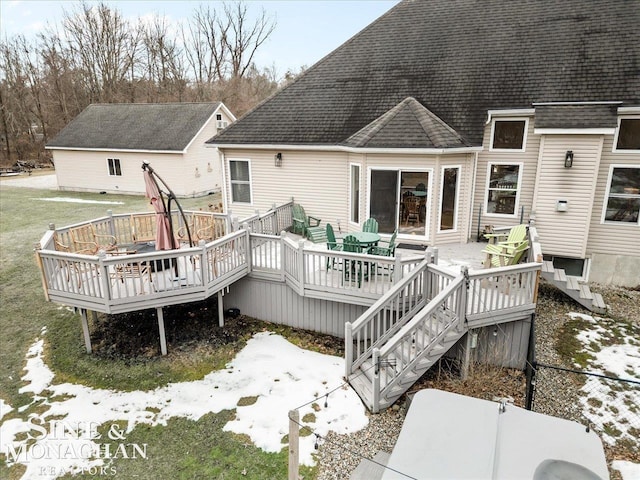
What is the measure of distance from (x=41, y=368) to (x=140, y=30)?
4077 cm

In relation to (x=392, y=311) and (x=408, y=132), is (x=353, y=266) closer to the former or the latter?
(x=392, y=311)

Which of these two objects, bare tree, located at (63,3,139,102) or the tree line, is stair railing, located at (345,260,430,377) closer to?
the tree line

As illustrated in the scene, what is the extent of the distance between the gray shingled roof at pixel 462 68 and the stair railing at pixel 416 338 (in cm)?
532

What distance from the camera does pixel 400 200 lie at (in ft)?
34.5

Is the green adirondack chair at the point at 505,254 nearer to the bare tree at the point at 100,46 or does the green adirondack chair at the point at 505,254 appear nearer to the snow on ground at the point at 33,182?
the snow on ground at the point at 33,182

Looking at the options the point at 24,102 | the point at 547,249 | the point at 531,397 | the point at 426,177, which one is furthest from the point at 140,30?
the point at 531,397

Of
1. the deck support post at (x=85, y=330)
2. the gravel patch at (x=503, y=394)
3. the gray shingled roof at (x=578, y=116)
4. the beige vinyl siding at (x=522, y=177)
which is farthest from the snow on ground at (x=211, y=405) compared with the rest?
the gray shingled roof at (x=578, y=116)

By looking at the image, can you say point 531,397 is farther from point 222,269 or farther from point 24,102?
point 24,102

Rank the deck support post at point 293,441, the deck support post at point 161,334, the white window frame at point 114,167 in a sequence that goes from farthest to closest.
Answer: the white window frame at point 114,167 < the deck support post at point 161,334 < the deck support post at point 293,441

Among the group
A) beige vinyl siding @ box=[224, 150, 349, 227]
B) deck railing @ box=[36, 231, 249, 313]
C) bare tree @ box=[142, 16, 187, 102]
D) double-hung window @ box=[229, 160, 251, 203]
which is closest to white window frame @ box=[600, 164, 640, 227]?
beige vinyl siding @ box=[224, 150, 349, 227]

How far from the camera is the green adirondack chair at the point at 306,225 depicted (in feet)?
35.5

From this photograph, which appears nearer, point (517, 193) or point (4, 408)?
point (4, 408)

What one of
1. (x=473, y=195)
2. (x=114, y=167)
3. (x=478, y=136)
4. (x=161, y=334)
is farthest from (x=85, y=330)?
(x=114, y=167)

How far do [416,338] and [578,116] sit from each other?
23.1ft
